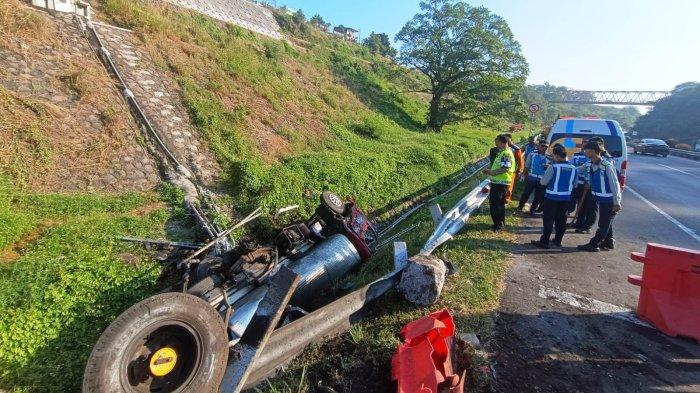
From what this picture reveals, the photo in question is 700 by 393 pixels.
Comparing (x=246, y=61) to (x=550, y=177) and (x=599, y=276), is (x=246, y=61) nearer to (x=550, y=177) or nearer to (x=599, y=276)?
(x=550, y=177)

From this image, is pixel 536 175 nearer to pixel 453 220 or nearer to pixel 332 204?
pixel 453 220

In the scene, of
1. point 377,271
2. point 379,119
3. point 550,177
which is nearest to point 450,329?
point 377,271

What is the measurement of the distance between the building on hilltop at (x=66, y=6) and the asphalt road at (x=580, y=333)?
10820 mm

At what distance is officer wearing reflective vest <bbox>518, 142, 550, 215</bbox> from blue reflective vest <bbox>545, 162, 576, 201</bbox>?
193 cm

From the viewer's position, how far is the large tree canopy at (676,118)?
46994 mm

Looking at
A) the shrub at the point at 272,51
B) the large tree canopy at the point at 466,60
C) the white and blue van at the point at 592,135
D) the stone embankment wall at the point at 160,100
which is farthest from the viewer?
the large tree canopy at the point at 466,60

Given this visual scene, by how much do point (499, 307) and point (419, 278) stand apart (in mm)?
974

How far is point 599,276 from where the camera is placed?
5121mm

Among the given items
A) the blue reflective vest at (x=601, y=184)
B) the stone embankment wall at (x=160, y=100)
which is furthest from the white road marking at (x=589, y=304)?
the stone embankment wall at (x=160, y=100)

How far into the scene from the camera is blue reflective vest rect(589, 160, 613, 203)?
20.2 ft

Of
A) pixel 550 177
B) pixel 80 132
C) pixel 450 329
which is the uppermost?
pixel 80 132

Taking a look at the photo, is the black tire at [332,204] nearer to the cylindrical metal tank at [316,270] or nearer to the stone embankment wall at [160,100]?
the cylindrical metal tank at [316,270]

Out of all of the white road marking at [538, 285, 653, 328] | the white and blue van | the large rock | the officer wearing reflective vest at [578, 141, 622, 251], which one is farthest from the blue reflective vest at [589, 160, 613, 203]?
the large rock

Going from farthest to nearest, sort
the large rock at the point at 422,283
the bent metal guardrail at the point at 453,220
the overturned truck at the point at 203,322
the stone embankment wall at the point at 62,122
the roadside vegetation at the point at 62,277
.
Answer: the stone embankment wall at the point at 62,122
the bent metal guardrail at the point at 453,220
the large rock at the point at 422,283
the roadside vegetation at the point at 62,277
the overturned truck at the point at 203,322
